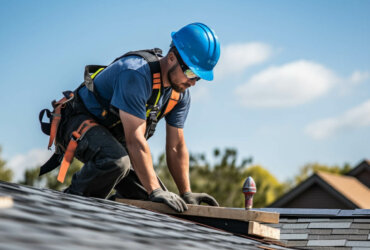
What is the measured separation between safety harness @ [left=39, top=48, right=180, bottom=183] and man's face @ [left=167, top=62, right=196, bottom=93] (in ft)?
0.33

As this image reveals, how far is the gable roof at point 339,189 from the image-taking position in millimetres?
21009

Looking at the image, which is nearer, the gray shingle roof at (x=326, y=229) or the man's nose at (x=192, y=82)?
the man's nose at (x=192, y=82)

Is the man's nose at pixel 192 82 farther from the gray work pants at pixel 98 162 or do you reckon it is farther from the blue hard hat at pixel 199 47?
the gray work pants at pixel 98 162

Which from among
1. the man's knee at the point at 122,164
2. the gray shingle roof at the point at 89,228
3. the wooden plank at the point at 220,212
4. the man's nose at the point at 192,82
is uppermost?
the man's nose at the point at 192,82

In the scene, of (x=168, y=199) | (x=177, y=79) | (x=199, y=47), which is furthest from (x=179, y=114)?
(x=168, y=199)

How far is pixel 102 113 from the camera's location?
4699 millimetres

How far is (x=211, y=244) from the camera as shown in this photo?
314cm

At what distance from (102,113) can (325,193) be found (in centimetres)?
1925

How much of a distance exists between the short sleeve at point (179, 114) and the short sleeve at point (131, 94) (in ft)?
2.57

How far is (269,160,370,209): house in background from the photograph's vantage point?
21422 millimetres

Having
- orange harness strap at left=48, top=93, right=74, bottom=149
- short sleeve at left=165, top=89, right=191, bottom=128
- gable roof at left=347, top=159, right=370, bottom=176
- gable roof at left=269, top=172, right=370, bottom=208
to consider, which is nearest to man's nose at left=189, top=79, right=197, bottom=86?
short sleeve at left=165, top=89, right=191, bottom=128

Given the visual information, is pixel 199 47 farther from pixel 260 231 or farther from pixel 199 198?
pixel 260 231

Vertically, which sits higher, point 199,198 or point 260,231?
point 199,198

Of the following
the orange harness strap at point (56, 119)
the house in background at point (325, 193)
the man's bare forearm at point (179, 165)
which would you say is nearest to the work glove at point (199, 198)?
the man's bare forearm at point (179, 165)
